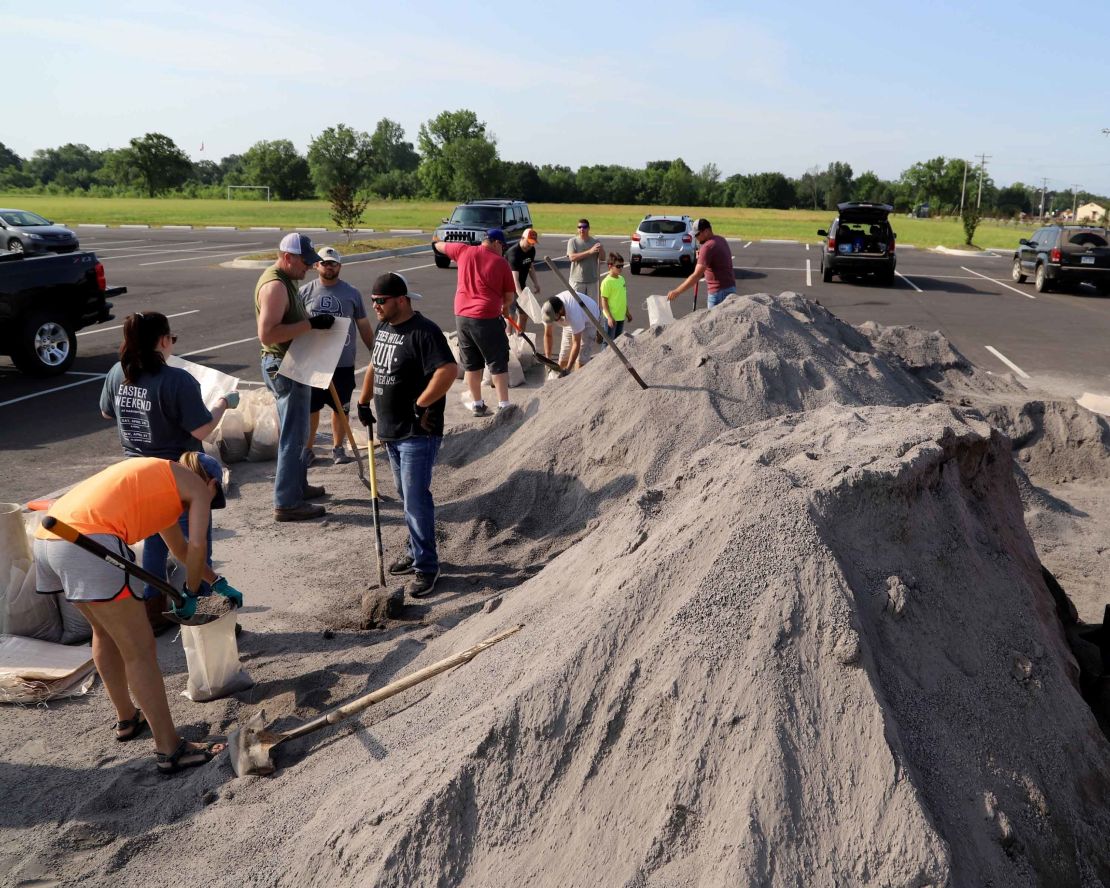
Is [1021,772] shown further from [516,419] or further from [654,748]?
[516,419]

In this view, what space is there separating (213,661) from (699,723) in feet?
9.16

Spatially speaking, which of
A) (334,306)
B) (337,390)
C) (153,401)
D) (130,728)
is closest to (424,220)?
(334,306)

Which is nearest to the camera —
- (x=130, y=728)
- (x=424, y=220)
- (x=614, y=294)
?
(x=130, y=728)

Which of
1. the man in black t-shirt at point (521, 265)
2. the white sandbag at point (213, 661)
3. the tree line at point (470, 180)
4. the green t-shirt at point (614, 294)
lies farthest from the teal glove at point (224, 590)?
the tree line at point (470, 180)

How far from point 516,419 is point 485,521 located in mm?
1914

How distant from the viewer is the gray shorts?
4.02 m

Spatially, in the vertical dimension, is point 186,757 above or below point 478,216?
below

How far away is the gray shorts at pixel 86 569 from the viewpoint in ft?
13.2

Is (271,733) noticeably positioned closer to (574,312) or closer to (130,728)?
(130,728)

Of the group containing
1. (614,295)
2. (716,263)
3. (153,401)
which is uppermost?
(716,263)

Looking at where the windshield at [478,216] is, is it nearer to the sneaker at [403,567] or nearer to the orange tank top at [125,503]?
the sneaker at [403,567]

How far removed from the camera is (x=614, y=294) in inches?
456

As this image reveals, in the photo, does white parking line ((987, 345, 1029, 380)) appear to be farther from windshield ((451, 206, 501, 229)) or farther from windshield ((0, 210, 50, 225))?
windshield ((0, 210, 50, 225))

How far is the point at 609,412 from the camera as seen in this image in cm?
793
